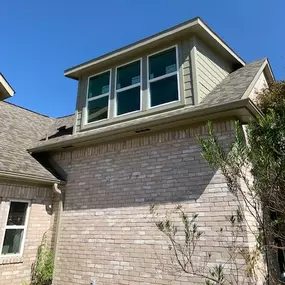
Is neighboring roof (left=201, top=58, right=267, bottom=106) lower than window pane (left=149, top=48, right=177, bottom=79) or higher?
lower

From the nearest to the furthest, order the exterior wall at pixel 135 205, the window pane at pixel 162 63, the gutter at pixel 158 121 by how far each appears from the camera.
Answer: the gutter at pixel 158 121 < the exterior wall at pixel 135 205 < the window pane at pixel 162 63

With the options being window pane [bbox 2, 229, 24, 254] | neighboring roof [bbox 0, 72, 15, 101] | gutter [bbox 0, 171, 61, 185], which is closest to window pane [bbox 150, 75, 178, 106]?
neighboring roof [bbox 0, 72, 15, 101]

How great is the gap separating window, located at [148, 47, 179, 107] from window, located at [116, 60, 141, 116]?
0.43 meters

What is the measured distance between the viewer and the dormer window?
23.1ft

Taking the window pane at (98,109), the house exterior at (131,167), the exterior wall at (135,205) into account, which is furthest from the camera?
the window pane at (98,109)

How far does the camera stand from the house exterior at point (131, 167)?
217 inches

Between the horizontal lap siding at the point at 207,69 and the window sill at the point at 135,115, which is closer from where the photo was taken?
the window sill at the point at 135,115

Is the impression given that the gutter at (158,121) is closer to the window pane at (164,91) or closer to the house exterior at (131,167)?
the house exterior at (131,167)

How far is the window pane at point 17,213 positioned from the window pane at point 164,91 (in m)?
4.67

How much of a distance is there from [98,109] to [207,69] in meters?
3.52

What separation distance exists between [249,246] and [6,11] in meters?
9.61

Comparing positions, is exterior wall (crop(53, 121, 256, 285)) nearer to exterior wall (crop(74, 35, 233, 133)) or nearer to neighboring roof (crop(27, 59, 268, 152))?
neighboring roof (crop(27, 59, 268, 152))

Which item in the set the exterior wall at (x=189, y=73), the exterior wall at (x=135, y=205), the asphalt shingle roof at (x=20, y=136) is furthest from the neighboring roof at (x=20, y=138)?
the exterior wall at (x=189, y=73)

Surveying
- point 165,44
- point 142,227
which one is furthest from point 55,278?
point 165,44
